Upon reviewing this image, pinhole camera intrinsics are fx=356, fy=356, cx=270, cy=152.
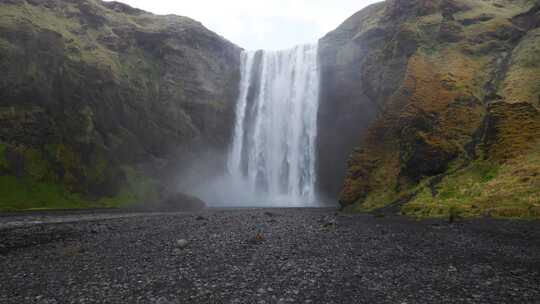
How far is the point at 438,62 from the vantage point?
49.1 m

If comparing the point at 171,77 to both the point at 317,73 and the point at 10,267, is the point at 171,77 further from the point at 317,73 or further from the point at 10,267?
the point at 10,267

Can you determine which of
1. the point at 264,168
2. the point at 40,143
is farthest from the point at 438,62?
the point at 40,143

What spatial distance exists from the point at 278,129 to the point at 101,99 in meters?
35.6

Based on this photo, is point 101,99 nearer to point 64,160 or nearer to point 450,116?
point 64,160

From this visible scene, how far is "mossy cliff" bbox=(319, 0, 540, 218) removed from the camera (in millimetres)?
30312

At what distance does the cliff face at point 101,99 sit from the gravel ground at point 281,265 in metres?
37.8

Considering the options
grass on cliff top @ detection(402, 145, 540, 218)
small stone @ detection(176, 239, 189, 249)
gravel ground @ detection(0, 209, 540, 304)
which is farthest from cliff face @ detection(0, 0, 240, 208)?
grass on cliff top @ detection(402, 145, 540, 218)

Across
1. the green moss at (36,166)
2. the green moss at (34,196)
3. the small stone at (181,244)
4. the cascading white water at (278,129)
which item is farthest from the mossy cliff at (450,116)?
the green moss at (36,166)

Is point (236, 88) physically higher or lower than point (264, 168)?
higher

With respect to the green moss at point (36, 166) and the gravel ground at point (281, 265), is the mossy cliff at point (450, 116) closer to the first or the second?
the gravel ground at point (281, 265)

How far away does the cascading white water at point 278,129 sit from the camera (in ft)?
237

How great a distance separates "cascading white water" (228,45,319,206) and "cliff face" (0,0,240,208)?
16.0 ft

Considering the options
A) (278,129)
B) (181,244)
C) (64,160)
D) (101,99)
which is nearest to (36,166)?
(64,160)

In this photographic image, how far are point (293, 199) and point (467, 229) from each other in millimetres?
48057
